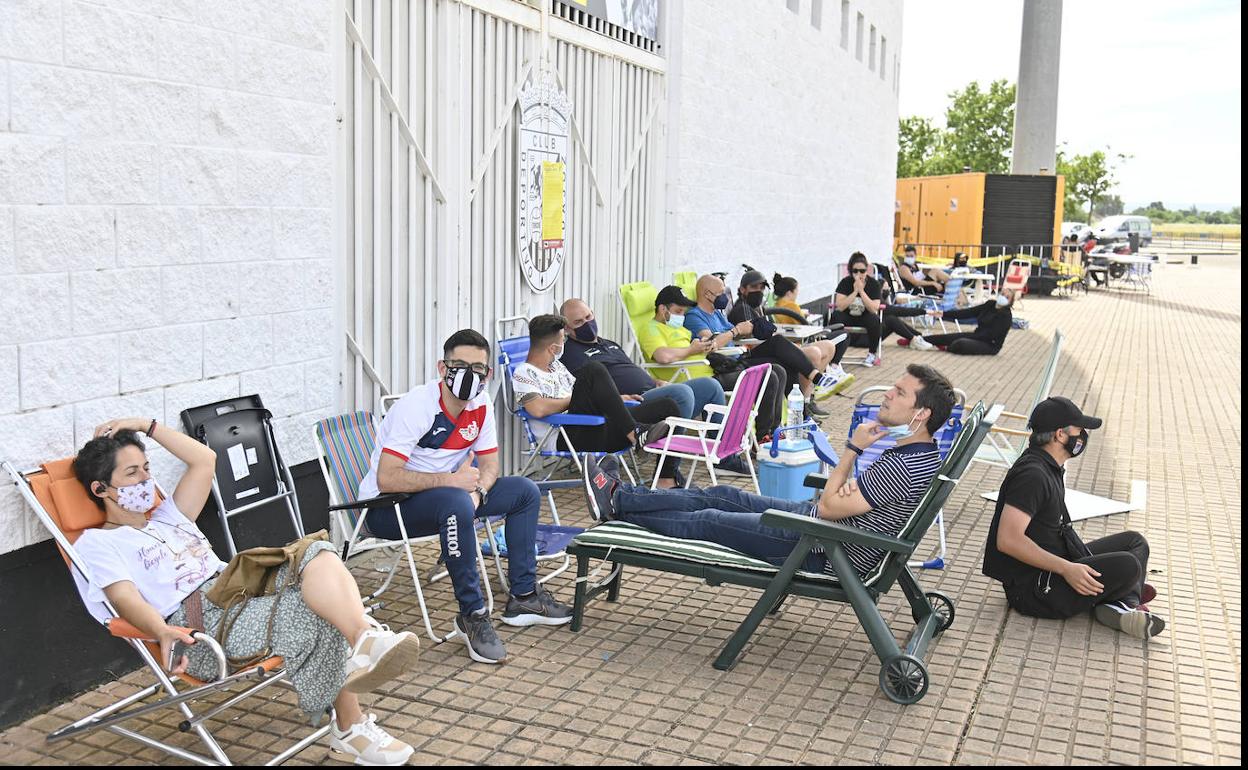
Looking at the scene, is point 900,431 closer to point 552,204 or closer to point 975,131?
point 552,204

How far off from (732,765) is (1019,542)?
204 cm

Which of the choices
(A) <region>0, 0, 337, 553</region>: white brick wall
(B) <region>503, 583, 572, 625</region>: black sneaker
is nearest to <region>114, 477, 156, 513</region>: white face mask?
(A) <region>0, 0, 337, 553</region>: white brick wall

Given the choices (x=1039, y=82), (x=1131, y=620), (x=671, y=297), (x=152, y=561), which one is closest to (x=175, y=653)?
(x=152, y=561)

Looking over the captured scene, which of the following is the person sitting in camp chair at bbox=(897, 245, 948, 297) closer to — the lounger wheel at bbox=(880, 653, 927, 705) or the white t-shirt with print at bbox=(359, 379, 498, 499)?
the white t-shirt with print at bbox=(359, 379, 498, 499)

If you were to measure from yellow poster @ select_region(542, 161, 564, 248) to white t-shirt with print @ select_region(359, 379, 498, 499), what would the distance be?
3.31 m

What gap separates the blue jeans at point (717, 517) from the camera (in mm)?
5148

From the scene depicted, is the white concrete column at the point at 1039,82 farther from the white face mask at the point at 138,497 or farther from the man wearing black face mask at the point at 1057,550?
the white face mask at the point at 138,497

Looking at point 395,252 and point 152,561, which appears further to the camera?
point 395,252

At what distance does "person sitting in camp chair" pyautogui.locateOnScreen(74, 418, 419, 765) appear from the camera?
393 centimetres

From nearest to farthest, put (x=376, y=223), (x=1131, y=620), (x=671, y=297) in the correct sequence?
(x=1131, y=620), (x=376, y=223), (x=671, y=297)

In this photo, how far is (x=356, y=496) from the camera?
220 inches

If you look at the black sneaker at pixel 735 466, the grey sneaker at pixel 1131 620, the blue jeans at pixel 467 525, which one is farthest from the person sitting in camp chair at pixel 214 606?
the black sneaker at pixel 735 466

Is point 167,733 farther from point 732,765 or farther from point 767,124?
point 767,124

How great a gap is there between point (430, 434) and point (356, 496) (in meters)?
0.49
